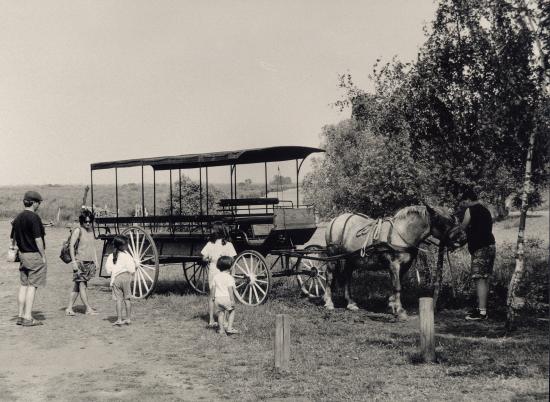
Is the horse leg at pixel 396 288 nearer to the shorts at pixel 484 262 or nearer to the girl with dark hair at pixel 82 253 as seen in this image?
the shorts at pixel 484 262

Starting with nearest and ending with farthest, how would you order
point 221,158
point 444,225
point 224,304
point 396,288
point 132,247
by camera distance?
1. point 224,304
2. point 444,225
3. point 396,288
4. point 221,158
5. point 132,247

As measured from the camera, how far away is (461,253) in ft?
52.4

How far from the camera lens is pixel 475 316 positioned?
1034 cm

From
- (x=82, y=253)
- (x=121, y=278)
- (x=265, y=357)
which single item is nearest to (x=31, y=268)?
(x=82, y=253)

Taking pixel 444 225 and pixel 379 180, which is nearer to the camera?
pixel 444 225

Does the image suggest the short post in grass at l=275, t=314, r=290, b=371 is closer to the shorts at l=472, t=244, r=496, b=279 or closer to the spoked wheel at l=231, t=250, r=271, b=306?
the spoked wheel at l=231, t=250, r=271, b=306

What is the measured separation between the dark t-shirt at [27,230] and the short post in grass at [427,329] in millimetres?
6237

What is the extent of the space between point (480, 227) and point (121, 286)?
6.33 meters

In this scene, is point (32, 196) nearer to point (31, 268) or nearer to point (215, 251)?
point (31, 268)

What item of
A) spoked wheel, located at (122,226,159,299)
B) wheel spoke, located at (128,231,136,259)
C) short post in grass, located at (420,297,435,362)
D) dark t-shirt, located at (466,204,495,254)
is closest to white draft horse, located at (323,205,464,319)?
dark t-shirt, located at (466,204,495,254)

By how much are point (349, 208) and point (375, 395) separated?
10.5 meters

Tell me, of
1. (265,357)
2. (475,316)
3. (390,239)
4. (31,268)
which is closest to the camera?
(265,357)

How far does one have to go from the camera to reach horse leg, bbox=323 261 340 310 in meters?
11.7

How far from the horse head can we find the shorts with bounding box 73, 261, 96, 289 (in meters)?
6.22
